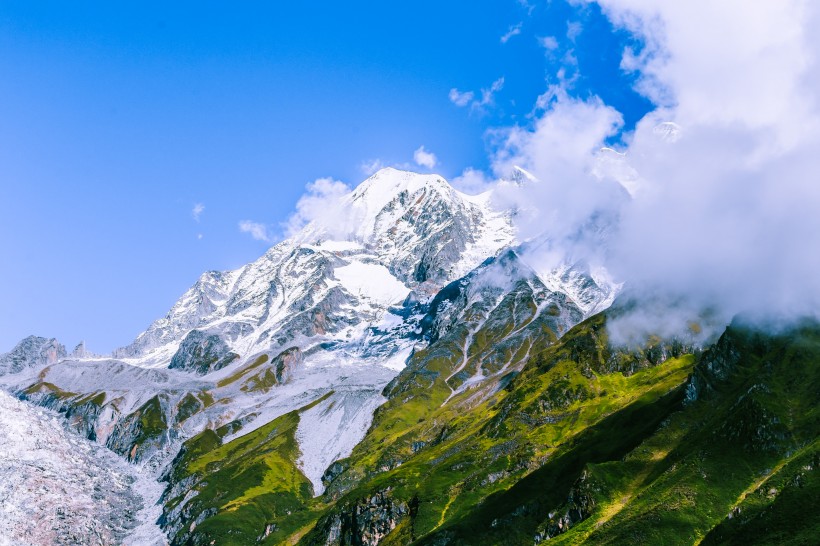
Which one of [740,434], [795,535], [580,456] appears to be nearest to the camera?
[795,535]

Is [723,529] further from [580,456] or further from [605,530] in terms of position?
[580,456]

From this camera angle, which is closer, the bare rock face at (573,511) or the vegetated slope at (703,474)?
the vegetated slope at (703,474)

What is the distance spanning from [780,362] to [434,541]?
338ft

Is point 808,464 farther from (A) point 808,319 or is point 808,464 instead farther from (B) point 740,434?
(A) point 808,319

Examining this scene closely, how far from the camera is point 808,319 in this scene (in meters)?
196

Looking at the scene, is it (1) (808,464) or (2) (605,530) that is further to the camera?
(2) (605,530)

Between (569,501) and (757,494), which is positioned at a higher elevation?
(569,501)

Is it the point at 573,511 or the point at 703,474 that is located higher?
the point at 573,511

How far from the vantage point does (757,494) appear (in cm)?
13225

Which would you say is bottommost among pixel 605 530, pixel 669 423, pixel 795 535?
pixel 795 535

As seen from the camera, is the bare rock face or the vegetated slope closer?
the vegetated slope

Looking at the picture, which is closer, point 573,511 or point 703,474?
point 703,474

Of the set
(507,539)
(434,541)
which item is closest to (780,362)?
(507,539)

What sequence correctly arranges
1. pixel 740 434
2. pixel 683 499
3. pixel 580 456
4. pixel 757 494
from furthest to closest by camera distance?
pixel 580 456 < pixel 740 434 < pixel 683 499 < pixel 757 494
